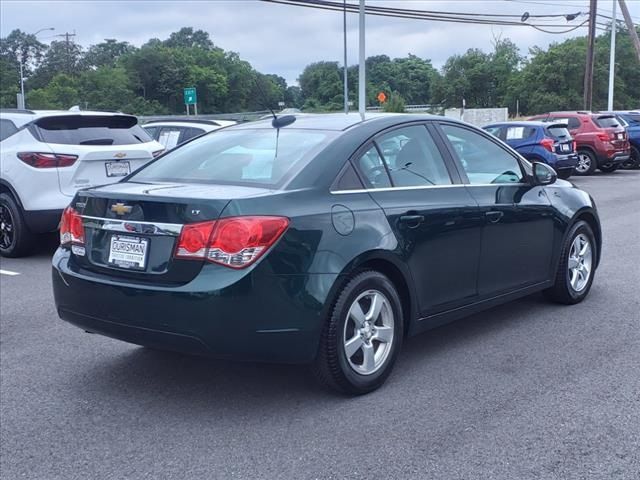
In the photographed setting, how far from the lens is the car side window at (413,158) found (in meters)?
4.88

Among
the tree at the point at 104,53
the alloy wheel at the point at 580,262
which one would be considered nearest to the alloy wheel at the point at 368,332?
the alloy wheel at the point at 580,262

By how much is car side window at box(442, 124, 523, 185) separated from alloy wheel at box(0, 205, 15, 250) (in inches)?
226

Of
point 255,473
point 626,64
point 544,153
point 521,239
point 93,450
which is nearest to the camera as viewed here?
point 255,473

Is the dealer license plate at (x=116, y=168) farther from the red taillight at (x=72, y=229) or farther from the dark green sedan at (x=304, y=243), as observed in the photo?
the red taillight at (x=72, y=229)

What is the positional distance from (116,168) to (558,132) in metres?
12.8

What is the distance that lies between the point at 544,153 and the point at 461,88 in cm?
6152

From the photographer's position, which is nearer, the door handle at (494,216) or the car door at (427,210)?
the car door at (427,210)

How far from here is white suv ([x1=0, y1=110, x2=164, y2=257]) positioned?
8.73 metres

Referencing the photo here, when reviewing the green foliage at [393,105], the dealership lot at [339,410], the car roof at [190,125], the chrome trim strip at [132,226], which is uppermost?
the green foliage at [393,105]

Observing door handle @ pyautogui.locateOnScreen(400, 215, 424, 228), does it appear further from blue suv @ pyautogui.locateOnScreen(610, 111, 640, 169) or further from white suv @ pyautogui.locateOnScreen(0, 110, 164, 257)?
blue suv @ pyautogui.locateOnScreen(610, 111, 640, 169)

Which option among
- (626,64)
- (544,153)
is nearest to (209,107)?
(626,64)

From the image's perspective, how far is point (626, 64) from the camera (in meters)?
65.6

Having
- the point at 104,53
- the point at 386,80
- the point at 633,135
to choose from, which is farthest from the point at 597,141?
the point at 104,53

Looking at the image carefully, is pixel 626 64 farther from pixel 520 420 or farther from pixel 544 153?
pixel 520 420
